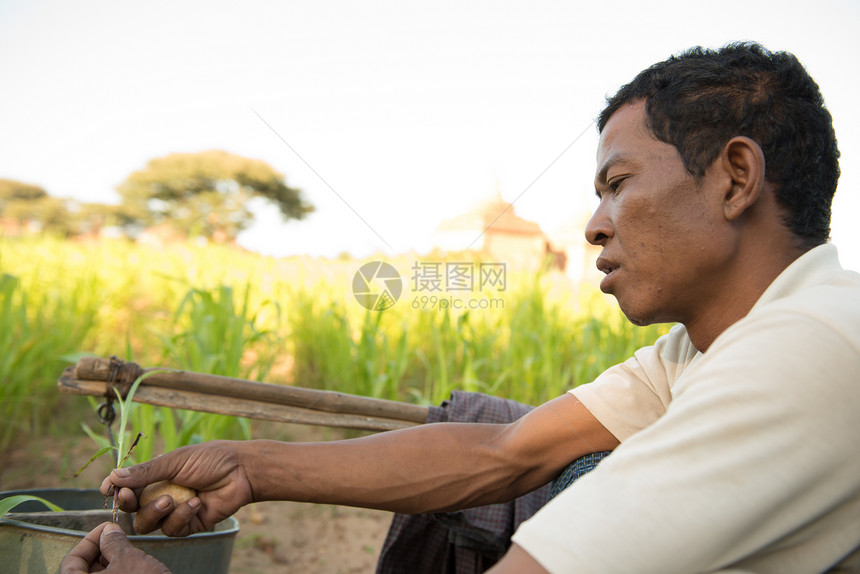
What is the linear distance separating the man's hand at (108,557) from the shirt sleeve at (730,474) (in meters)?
0.62

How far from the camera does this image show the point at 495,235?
262cm

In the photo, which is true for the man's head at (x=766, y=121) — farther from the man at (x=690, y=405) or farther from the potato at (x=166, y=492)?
the potato at (x=166, y=492)

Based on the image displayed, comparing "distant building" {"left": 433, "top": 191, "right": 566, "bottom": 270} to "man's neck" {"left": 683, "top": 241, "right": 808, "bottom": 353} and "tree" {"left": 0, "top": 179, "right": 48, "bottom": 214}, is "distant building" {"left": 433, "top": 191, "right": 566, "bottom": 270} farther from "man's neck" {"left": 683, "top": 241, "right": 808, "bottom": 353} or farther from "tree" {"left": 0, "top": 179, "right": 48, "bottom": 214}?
"tree" {"left": 0, "top": 179, "right": 48, "bottom": 214}

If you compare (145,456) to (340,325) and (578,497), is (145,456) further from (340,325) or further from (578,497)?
(578,497)

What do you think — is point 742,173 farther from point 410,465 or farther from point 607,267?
point 410,465

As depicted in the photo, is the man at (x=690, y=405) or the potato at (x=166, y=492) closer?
the man at (x=690, y=405)

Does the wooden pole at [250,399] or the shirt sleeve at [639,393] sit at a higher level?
the shirt sleeve at [639,393]

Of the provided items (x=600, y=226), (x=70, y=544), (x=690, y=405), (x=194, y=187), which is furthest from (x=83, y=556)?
(x=194, y=187)

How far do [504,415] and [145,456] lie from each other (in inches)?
48.7

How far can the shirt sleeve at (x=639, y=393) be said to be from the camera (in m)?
1.36

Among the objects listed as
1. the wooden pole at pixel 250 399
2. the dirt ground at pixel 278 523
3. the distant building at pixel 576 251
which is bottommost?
the dirt ground at pixel 278 523

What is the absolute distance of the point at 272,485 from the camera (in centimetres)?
134

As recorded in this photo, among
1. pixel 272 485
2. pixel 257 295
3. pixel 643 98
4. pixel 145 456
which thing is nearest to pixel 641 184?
pixel 643 98

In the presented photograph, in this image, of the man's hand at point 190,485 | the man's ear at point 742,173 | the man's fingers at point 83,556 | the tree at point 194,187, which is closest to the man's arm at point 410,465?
the man's hand at point 190,485
